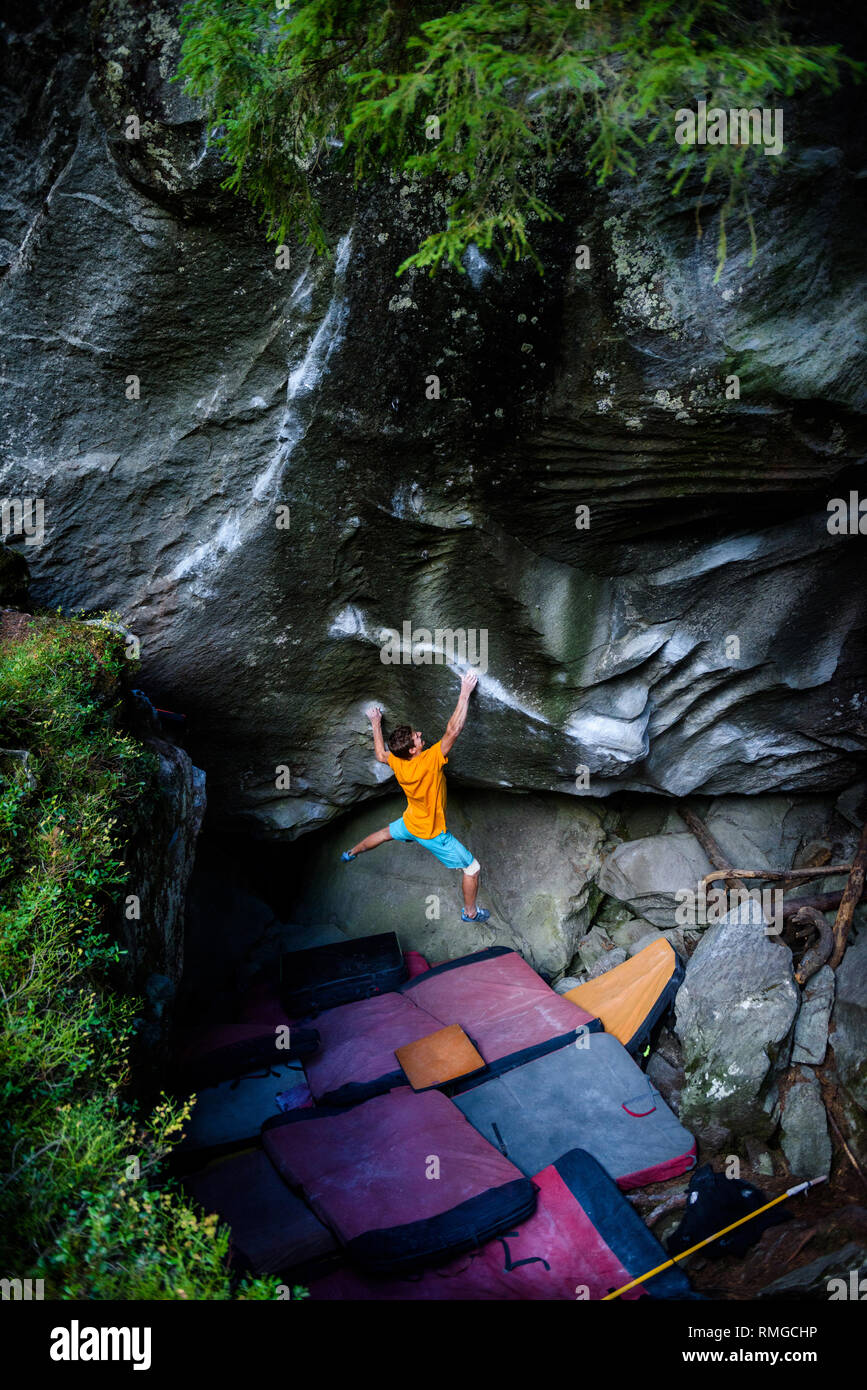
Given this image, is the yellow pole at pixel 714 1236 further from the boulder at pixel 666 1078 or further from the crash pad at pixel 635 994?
→ the crash pad at pixel 635 994

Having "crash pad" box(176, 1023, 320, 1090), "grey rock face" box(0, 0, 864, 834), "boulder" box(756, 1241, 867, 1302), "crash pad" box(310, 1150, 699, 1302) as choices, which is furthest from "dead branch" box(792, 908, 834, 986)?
"crash pad" box(176, 1023, 320, 1090)

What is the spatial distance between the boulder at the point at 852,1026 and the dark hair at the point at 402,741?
154 inches

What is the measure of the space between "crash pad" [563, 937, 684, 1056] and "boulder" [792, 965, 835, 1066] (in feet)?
3.12

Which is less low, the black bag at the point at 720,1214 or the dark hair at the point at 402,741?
the dark hair at the point at 402,741

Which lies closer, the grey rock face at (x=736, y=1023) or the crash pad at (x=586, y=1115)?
the crash pad at (x=586, y=1115)

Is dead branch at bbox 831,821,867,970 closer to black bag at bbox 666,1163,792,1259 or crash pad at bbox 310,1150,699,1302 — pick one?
black bag at bbox 666,1163,792,1259

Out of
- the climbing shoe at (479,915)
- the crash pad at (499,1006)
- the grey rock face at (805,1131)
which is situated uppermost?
the climbing shoe at (479,915)

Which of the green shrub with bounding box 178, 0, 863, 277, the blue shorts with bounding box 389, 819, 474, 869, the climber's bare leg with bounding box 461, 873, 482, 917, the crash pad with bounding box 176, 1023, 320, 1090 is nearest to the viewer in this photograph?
the green shrub with bounding box 178, 0, 863, 277

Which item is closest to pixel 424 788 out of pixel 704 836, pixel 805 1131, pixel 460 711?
pixel 460 711

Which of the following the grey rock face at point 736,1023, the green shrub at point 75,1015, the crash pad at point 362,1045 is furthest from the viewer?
the crash pad at point 362,1045

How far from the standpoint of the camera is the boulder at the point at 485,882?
834cm

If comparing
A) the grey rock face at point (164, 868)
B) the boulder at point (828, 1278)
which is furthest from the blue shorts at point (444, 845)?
the boulder at point (828, 1278)

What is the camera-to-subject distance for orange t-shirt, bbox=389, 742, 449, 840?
6887mm
